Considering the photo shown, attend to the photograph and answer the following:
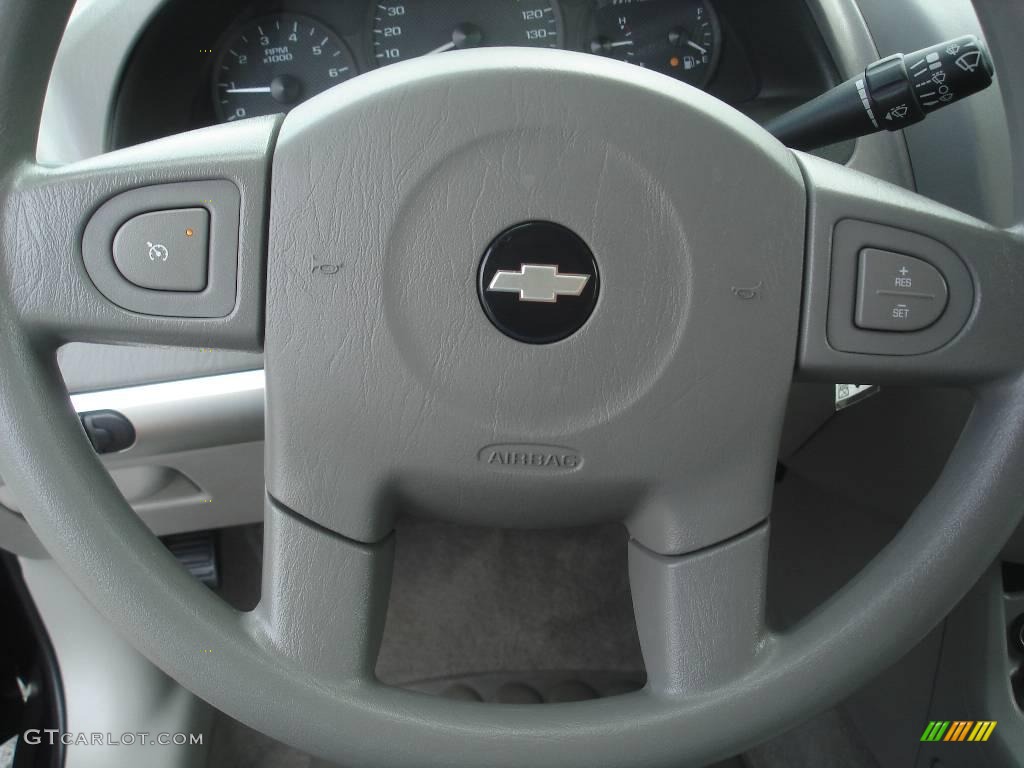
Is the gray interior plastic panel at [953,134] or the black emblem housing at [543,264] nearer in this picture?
the black emblem housing at [543,264]

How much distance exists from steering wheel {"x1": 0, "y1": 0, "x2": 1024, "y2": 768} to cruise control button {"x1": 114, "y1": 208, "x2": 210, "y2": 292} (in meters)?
0.02

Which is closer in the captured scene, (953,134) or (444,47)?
(953,134)

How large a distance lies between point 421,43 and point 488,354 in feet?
2.20

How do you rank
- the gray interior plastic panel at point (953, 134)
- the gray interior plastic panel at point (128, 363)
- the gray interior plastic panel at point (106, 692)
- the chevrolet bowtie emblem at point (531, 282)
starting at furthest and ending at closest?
the gray interior plastic panel at point (106, 692), the gray interior plastic panel at point (128, 363), the gray interior plastic panel at point (953, 134), the chevrolet bowtie emblem at point (531, 282)

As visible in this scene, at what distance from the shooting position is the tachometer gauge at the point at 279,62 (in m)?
1.20

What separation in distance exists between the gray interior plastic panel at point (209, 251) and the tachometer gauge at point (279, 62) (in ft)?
1.77

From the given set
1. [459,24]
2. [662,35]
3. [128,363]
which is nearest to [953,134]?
[662,35]

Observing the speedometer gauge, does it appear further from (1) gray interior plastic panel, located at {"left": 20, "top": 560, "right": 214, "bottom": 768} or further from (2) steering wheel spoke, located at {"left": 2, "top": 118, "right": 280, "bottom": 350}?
(1) gray interior plastic panel, located at {"left": 20, "top": 560, "right": 214, "bottom": 768}

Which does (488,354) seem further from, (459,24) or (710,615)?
(459,24)

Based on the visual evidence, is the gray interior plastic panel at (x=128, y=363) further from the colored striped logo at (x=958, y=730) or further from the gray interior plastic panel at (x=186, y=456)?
the colored striped logo at (x=958, y=730)

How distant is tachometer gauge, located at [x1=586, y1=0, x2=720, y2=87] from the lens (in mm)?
1192

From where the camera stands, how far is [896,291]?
729mm

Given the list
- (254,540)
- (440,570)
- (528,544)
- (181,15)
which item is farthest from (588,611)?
(181,15)

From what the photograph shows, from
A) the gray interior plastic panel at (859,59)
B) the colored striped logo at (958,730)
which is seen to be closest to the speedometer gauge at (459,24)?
the gray interior plastic panel at (859,59)
